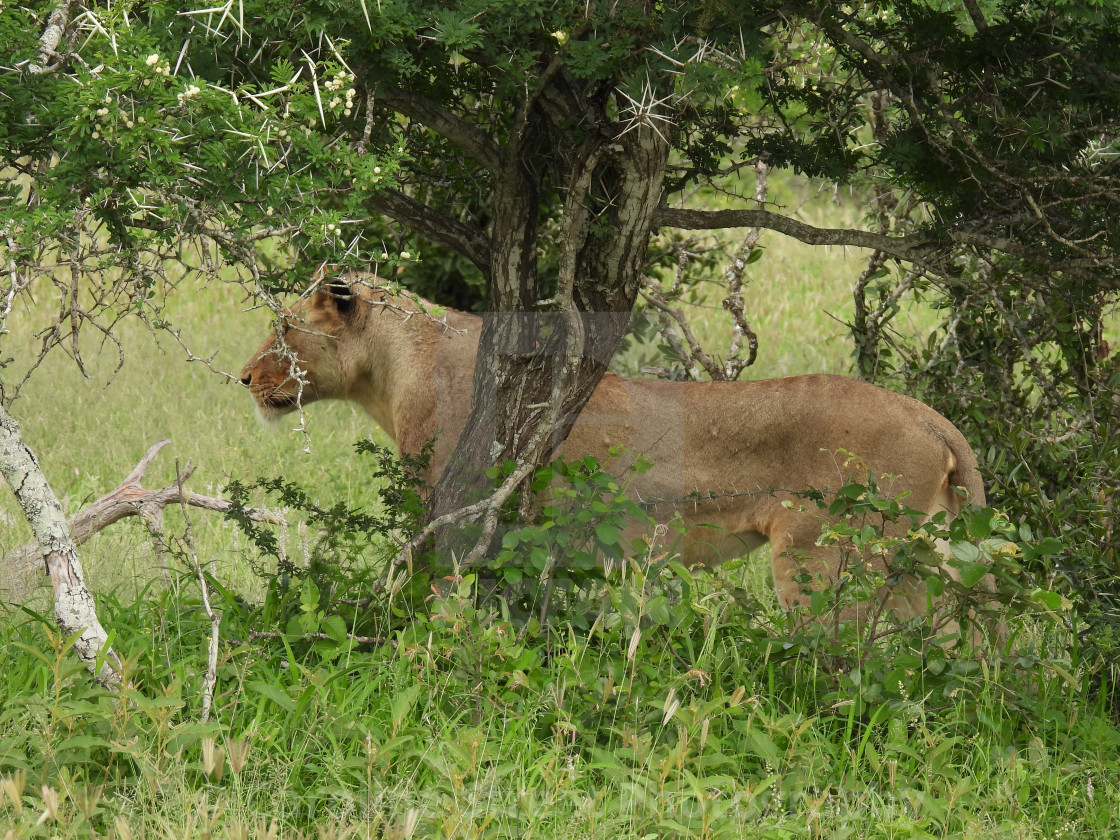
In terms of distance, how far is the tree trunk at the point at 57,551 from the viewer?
3225 mm

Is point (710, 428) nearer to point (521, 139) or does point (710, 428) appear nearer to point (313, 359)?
point (521, 139)

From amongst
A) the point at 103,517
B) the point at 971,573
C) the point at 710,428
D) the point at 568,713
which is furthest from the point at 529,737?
the point at 103,517

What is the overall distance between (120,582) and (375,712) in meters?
1.88

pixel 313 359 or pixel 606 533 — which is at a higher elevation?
pixel 313 359

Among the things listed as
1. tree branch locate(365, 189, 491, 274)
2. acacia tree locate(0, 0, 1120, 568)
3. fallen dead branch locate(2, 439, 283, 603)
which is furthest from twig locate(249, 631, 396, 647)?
tree branch locate(365, 189, 491, 274)

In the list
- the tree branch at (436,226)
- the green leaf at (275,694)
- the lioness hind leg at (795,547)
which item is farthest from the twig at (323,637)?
the lioness hind leg at (795,547)

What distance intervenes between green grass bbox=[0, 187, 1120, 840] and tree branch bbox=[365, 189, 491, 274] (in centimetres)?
132

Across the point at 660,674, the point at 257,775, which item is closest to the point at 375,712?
the point at 257,775

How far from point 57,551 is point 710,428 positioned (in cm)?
258

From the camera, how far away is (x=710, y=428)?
4871 millimetres

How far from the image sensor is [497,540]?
4328 millimetres

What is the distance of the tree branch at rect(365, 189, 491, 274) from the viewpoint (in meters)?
4.38

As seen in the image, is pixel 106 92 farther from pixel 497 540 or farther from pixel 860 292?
pixel 860 292

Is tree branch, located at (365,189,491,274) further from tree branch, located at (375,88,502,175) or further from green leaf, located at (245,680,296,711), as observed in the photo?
green leaf, located at (245,680,296,711)
